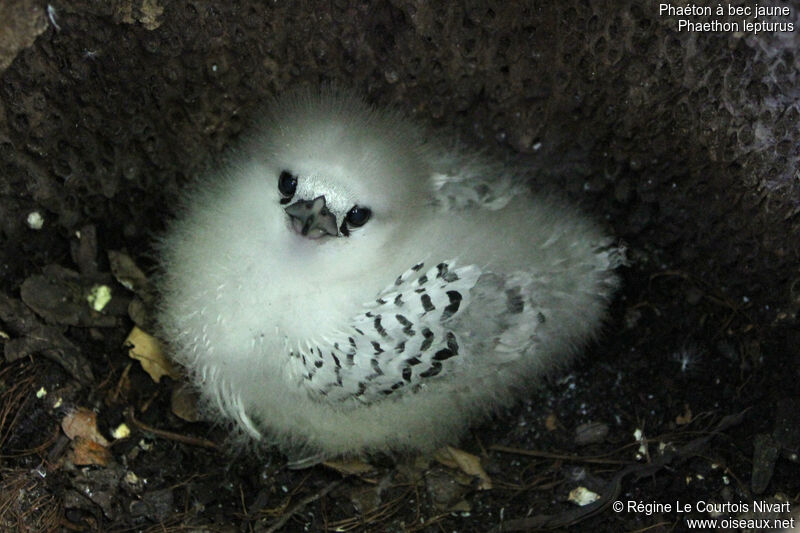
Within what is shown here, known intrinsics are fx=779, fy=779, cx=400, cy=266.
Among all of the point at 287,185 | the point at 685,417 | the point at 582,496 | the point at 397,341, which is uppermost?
the point at 287,185

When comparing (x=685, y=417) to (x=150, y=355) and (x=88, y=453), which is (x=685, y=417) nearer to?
(x=150, y=355)

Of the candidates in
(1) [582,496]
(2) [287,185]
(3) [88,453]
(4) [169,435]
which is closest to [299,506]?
(4) [169,435]

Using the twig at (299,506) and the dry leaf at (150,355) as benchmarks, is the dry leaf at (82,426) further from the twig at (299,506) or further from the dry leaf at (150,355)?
the twig at (299,506)

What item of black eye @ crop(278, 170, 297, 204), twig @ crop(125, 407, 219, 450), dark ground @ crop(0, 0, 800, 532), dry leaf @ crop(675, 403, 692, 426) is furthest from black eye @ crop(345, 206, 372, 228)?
dry leaf @ crop(675, 403, 692, 426)

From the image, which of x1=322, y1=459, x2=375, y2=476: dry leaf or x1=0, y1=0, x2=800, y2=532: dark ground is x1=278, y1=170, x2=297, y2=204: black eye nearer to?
x1=0, y1=0, x2=800, y2=532: dark ground

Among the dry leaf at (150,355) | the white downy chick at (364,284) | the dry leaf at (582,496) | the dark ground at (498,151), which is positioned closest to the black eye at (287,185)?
the white downy chick at (364,284)

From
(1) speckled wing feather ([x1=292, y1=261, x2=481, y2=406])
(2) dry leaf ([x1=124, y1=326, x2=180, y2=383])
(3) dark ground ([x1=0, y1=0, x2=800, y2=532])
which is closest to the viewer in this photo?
(1) speckled wing feather ([x1=292, y1=261, x2=481, y2=406])
